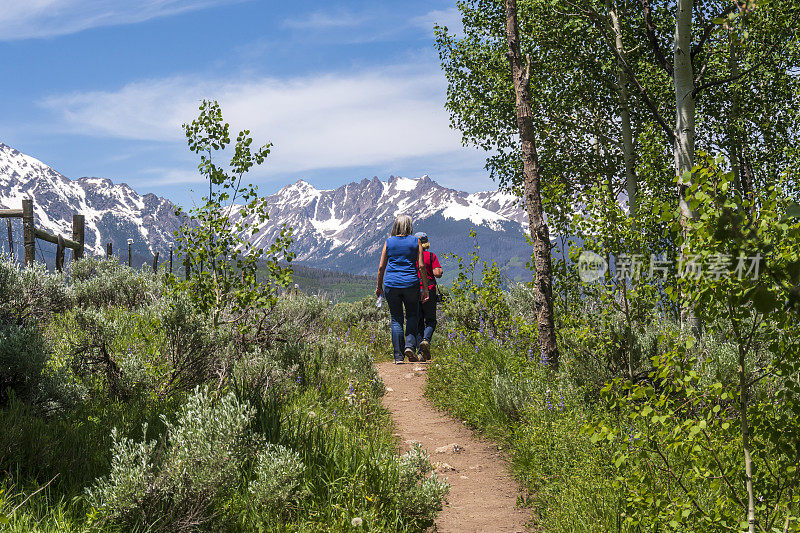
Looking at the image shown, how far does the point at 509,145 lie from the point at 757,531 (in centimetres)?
1746

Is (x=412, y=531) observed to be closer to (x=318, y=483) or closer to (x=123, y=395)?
(x=318, y=483)

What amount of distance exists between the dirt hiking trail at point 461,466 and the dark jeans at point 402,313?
1811mm

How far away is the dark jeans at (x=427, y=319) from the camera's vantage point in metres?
10.7

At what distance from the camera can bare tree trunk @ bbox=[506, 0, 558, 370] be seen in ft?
24.2

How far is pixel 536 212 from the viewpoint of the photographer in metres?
7.68

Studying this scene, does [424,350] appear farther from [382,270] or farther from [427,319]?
[382,270]

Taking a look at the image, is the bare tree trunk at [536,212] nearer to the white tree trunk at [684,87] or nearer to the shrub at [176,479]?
the white tree trunk at [684,87]

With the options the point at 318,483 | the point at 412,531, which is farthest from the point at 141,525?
the point at 412,531

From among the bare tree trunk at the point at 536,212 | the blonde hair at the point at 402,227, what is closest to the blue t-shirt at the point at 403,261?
the blonde hair at the point at 402,227

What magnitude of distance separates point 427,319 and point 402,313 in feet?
2.45

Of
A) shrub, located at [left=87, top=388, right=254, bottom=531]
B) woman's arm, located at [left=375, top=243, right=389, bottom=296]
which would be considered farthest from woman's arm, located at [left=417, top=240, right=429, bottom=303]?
shrub, located at [left=87, top=388, right=254, bottom=531]

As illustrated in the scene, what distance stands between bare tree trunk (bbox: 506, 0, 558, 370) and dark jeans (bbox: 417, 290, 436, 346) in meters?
3.36

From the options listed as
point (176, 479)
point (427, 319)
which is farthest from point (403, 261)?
point (176, 479)

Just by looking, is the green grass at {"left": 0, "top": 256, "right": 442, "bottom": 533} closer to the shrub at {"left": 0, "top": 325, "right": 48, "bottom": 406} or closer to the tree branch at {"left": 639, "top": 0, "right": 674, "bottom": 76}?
the shrub at {"left": 0, "top": 325, "right": 48, "bottom": 406}
